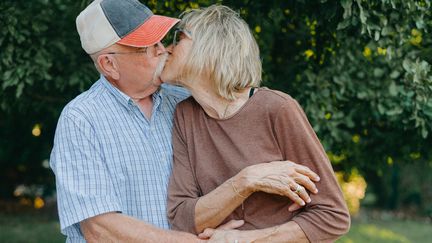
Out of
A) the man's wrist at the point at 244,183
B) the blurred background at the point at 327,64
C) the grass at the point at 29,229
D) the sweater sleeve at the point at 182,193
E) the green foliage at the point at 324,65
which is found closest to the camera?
the man's wrist at the point at 244,183

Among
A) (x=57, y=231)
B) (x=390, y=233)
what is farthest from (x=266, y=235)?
(x=390, y=233)

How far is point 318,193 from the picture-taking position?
117 inches

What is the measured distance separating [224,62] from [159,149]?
0.49 m

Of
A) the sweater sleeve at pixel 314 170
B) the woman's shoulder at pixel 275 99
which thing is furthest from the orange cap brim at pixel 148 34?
the sweater sleeve at pixel 314 170

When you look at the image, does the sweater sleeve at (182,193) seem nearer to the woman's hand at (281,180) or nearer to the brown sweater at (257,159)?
the brown sweater at (257,159)

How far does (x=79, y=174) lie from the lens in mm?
2982

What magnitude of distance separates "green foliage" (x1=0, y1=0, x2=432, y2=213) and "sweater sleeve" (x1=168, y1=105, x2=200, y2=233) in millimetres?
1290

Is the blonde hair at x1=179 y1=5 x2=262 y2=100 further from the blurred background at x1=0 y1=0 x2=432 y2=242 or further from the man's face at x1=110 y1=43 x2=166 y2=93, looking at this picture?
the blurred background at x1=0 y1=0 x2=432 y2=242

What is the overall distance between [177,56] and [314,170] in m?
0.78

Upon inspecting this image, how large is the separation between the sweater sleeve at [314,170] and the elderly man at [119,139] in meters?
0.08

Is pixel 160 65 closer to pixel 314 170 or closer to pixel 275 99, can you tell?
pixel 275 99

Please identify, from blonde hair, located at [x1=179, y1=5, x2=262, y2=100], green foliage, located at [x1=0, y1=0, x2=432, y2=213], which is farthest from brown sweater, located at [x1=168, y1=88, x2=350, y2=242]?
green foliage, located at [x1=0, y1=0, x2=432, y2=213]

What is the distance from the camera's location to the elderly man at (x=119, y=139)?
2990 mm

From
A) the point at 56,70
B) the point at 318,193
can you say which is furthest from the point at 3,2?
the point at 318,193
